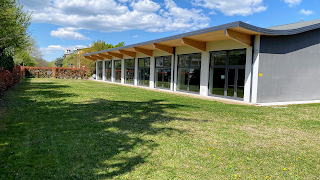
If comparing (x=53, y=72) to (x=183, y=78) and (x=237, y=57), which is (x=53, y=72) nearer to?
(x=183, y=78)

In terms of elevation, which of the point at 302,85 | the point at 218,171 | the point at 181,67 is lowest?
the point at 218,171

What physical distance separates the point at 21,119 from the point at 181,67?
12.8m

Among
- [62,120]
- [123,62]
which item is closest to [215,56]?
[62,120]

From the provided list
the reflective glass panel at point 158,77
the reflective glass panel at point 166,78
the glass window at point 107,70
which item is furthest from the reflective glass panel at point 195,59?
the glass window at point 107,70

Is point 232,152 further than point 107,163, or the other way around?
point 232,152

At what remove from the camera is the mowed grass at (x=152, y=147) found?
3.46 m

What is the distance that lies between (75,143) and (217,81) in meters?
11.3

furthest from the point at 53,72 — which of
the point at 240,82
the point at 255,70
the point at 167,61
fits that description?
the point at 255,70

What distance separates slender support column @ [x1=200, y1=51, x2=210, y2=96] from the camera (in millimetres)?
14906

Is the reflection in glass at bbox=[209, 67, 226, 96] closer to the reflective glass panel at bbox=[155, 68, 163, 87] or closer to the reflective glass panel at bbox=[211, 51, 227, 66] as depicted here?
the reflective glass panel at bbox=[211, 51, 227, 66]

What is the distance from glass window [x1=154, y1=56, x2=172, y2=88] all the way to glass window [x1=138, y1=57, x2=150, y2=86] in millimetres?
1562

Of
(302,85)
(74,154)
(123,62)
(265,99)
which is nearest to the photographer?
(74,154)

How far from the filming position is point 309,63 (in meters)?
13.6

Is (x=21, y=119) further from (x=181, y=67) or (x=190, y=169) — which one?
(x=181, y=67)
